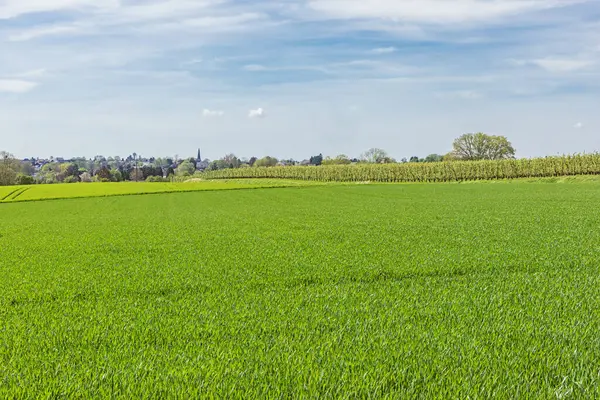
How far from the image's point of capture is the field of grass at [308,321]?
207 inches

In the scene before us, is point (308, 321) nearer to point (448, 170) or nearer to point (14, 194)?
point (14, 194)

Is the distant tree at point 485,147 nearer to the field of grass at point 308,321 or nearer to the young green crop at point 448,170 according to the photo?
the young green crop at point 448,170

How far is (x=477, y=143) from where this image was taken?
14588 centimetres

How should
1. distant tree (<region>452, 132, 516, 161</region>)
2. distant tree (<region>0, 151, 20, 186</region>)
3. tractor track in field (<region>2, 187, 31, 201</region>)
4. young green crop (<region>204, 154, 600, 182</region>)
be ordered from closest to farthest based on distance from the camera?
tractor track in field (<region>2, 187, 31, 201</region>)
young green crop (<region>204, 154, 600, 182</region>)
distant tree (<region>0, 151, 20, 186</region>)
distant tree (<region>452, 132, 516, 161</region>)

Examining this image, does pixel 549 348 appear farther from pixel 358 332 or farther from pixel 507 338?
pixel 358 332

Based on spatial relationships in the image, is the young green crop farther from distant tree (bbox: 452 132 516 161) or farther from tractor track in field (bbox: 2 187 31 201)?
tractor track in field (bbox: 2 187 31 201)

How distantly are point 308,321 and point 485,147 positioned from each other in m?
149

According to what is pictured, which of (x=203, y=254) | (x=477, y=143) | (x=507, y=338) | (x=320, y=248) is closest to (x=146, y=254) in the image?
(x=203, y=254)

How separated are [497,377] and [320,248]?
1026 cm

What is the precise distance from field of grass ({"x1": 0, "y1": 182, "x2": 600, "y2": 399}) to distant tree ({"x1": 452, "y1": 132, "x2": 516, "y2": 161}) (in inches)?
5423

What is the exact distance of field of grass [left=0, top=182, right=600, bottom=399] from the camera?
17.3ft

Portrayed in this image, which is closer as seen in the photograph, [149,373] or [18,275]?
[149,373]

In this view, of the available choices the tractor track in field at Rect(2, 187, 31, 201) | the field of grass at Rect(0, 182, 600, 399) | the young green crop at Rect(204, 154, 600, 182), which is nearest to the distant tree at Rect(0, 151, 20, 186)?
the tractor track in field at Rect(2, 187, 31, 201)

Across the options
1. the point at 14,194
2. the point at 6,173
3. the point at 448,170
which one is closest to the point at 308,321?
the point at 14,194
